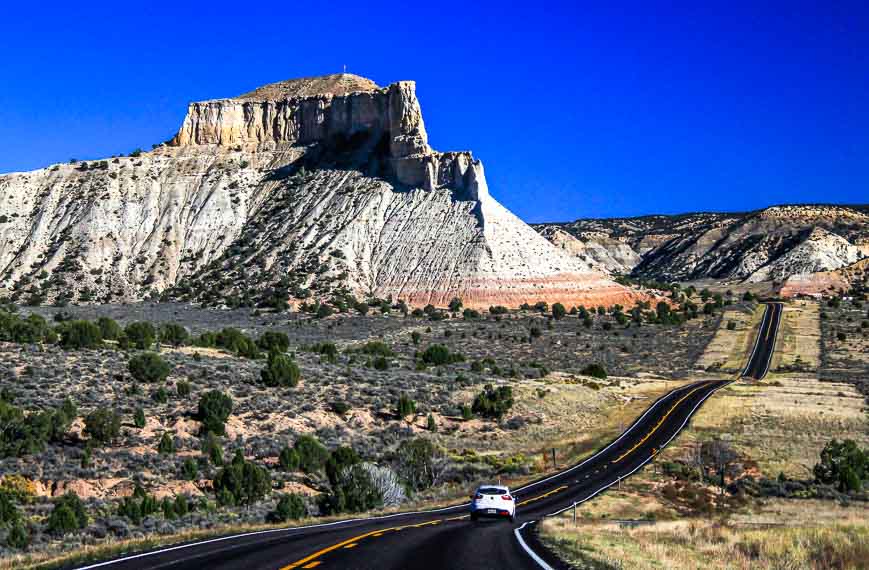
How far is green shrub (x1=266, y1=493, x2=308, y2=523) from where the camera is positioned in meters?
24.3

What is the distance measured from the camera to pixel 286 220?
11194 cm

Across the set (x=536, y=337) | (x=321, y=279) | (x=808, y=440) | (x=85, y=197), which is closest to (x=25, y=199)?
(x=85, y=197)

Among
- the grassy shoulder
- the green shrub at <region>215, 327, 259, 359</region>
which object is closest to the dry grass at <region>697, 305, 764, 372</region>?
the grassy shoulder

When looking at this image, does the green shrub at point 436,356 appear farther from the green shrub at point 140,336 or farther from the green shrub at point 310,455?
the green shrub at point 310,455

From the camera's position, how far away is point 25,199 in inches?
4594

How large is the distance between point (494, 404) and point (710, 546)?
30.1 m

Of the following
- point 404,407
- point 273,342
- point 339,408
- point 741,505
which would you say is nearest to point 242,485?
point 339,408

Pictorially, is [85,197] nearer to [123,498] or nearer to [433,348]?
[433,348]

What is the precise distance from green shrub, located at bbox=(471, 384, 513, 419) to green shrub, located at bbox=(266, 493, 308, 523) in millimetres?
22480

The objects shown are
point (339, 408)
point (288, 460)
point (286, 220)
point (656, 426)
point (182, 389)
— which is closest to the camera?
point (288, 460)

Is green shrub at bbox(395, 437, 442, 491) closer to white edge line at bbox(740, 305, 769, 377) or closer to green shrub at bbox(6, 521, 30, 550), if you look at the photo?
green shrub at bbox(6, 521, 30, 550)

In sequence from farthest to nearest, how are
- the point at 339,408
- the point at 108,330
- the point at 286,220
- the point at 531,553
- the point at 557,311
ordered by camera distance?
1. the point at 286,220
2. the point at 557,311
3. the point at 108,330
4. the point at 339,408
5. the point at 531,553

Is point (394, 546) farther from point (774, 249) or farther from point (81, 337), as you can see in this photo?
point (774, 249)

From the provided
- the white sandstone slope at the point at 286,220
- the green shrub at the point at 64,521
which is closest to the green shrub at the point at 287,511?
the green shrub at the point at 64,521
